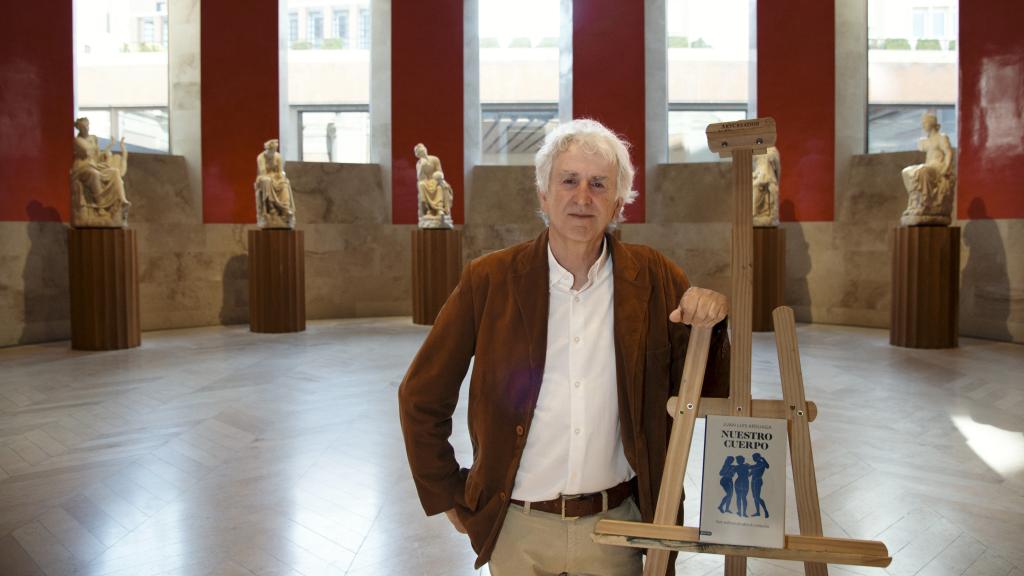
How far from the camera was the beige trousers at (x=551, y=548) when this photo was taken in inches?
71.1

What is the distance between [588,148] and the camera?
1.78 metres

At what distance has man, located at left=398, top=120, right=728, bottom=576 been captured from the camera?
5.85ft

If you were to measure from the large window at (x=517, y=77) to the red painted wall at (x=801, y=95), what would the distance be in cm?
537

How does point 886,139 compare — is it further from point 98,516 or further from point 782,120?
point 98,516

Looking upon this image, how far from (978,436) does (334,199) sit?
10.9 m

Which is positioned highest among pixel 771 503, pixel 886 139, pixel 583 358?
pixel 886 139

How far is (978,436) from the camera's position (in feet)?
16.7

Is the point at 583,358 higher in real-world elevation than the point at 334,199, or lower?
lower

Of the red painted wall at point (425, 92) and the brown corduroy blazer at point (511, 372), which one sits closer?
the brown corduroy blazer at point (511, 372)

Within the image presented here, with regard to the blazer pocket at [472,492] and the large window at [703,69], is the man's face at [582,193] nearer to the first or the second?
the blazer pocket at [472,492]

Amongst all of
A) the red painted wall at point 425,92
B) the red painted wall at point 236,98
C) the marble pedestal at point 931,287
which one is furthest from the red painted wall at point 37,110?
the marble pedestal at point 931,287

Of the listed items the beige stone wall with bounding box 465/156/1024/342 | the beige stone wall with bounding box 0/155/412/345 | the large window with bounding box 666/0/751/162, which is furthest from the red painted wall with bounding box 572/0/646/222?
the beige stone wall with bounding box 0/155/412/345

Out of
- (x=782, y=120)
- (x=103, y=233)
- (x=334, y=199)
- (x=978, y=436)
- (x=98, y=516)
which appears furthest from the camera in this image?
(x=334, y=199)

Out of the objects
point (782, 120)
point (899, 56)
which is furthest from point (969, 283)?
point (899, 56)
